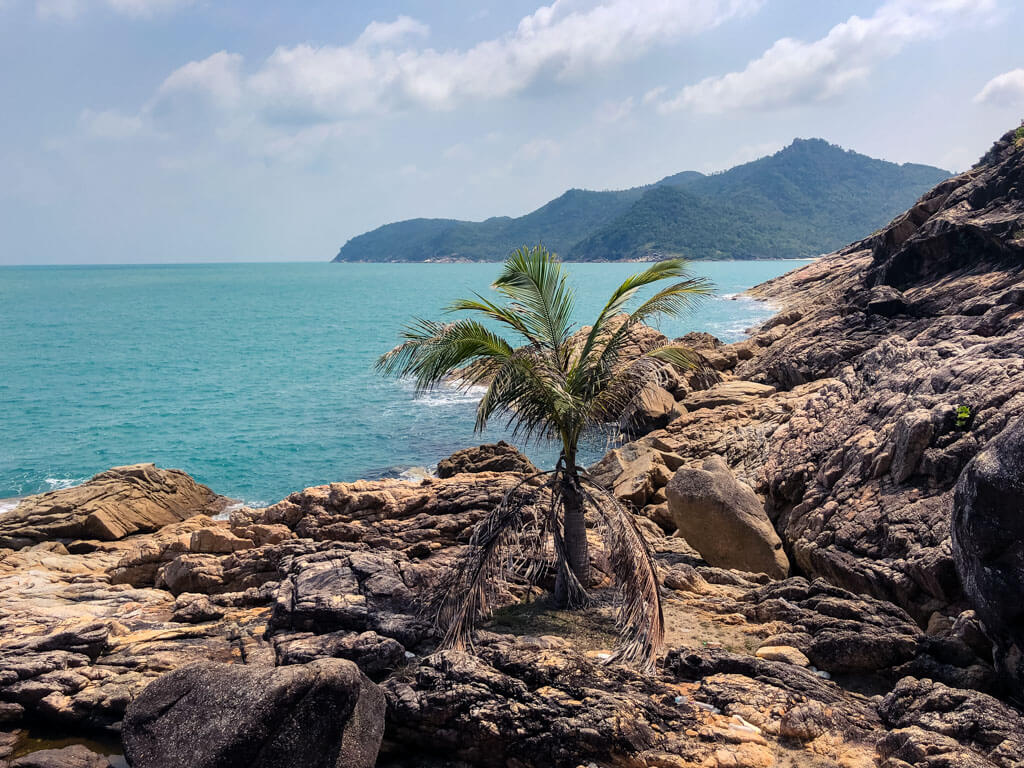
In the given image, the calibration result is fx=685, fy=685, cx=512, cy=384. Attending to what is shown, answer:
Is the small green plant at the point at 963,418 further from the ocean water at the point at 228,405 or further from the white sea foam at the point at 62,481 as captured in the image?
the white sea foam at the point at 62,481

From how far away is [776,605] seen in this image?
8.55 metres

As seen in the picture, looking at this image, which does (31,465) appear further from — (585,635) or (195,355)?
(195,355)

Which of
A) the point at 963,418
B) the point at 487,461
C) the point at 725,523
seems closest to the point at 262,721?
the point at 725,523

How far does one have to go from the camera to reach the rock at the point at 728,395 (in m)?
21.7

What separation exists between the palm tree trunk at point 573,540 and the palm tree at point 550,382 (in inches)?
0.5

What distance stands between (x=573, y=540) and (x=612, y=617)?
43.6 inches

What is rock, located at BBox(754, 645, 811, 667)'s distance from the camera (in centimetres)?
737

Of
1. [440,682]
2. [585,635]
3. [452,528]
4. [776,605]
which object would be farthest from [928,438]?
[440,682]

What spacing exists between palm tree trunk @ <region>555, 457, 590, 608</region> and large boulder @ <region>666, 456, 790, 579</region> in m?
2.92

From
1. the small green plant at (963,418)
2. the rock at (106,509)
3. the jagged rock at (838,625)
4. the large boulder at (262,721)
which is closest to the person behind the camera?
the large boulder at (262,721)

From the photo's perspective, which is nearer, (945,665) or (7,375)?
(945,665)

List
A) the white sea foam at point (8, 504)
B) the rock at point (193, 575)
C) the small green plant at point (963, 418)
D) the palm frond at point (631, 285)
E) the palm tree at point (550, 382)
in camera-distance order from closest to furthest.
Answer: the palm tree at point (550, 382) < the palm frond at point (631, 285) < the small green plant at point (963, 418) < the rock at point (193, 575) < the white sea foam at point (8, 504)

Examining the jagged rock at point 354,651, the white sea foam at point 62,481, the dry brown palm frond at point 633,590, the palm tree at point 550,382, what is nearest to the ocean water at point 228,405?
the white sea foam at point 62,481

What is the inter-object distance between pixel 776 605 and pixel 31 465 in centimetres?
2568
